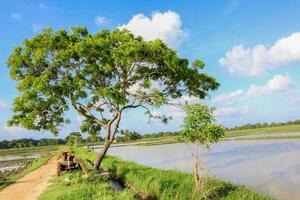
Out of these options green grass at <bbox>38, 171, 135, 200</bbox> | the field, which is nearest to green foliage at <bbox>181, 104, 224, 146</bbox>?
green grass at <bbox>38, 171, 135, 200</bbox>

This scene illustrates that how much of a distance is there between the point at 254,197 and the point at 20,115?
13.1 m

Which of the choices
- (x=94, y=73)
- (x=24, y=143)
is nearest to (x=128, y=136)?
(x=94, y=73)

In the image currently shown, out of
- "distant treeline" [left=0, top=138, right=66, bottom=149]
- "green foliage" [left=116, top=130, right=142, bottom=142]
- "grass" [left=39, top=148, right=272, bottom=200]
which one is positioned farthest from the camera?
"distant treeline" [left=0, top=138, right=66, bottom=149]

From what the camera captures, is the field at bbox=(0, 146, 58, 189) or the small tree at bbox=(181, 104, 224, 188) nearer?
the small tree at bbox=(181, 104, 224, 188)

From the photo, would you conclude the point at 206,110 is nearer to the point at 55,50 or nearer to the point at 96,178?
the point at 96,178

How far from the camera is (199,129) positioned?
13.4m

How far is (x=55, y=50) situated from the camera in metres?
20.5

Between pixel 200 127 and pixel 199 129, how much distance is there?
0.08 meters

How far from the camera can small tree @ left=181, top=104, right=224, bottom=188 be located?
1321 cm

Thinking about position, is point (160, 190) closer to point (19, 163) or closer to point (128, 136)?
point (128, 136)

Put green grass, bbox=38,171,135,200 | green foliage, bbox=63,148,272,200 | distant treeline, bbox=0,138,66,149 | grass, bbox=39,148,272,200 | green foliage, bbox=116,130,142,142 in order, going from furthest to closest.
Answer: distant treeline, bbox=0,138,66,149 → green foliage, bbox=116,130,142,142 → green foliage, bbox=63,148,272,200 → grass, bbox=39,148,272,200 → green grass, bbox=38,171,135,200

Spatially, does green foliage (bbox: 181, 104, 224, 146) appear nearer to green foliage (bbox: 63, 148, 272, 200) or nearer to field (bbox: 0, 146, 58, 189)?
green foliage (bbox: 63, 148, 272, 200)

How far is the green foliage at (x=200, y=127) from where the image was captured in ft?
43.3

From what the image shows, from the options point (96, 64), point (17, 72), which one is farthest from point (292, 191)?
point (17, 72)
